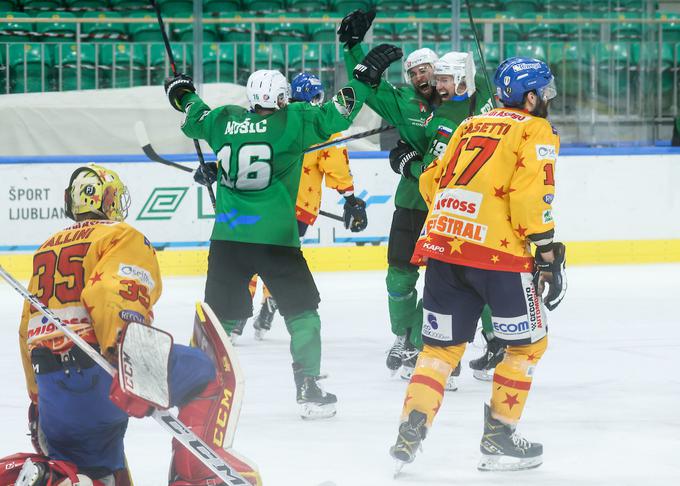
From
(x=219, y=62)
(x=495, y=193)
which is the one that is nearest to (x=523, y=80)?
(x=495, y=193)

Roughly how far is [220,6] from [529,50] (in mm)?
3344

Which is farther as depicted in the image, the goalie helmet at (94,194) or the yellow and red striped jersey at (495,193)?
the yellow and red striped jersey at (495,193)

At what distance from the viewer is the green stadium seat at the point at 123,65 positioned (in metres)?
9.66

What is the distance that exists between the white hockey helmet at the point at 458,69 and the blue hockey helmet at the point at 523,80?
3.47 feet

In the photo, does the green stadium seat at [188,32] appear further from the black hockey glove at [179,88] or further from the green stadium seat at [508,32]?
the black hockey glove at [179,88]

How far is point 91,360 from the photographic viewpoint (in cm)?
287

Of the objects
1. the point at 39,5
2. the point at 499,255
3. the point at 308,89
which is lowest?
the point at 499,255

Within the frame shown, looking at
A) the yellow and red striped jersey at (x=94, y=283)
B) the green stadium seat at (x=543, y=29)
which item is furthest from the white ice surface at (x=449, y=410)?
the green stadium seat at (x=543, y=29)

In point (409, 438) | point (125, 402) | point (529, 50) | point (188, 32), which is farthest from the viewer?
point (188, 32)

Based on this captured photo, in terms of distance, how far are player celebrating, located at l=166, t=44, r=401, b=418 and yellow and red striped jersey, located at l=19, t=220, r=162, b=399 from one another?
1.57m

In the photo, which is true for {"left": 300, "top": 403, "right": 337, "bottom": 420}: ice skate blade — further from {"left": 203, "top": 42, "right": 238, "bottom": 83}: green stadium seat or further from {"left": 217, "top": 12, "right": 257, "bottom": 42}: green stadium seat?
{"left": 217, "top": 12, "right": 257, "bottom": 42}: green stadium seat

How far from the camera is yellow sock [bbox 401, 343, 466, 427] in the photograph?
11.9 ft

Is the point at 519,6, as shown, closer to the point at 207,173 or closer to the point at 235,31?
the point at 235,31

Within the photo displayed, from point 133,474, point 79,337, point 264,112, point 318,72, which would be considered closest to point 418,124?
point 264,112
